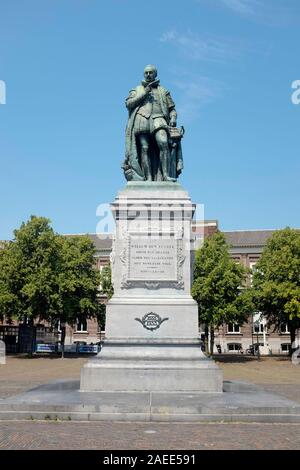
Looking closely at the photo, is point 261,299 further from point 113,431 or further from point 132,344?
point 113,431

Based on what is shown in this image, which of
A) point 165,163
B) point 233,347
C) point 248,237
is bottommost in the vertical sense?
point 233,347

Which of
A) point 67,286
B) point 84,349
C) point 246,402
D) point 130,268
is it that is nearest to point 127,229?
point 130,268

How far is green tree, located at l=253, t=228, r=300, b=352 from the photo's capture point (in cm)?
4644

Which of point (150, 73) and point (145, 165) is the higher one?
point (150, 73)

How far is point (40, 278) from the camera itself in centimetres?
4578

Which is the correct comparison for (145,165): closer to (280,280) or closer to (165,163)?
(165,163)

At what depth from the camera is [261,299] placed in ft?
163

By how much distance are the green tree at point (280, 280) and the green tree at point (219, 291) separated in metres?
2.39

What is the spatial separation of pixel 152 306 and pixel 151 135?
17.4ft

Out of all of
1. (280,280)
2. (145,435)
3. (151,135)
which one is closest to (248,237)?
(280,280)

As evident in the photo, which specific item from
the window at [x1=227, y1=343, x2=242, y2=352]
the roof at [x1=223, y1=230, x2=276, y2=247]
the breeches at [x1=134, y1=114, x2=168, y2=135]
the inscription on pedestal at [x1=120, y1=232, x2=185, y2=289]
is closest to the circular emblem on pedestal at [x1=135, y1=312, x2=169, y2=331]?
the inscription on pedestal at [x1=120, y1=232, x2=185, y2=289]

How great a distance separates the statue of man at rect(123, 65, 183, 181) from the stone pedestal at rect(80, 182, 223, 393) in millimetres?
700

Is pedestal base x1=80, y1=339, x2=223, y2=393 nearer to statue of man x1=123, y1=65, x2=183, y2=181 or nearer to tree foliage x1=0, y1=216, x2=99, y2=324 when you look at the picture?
statue of man x1=123, y1=65, x2=183, y2=181
